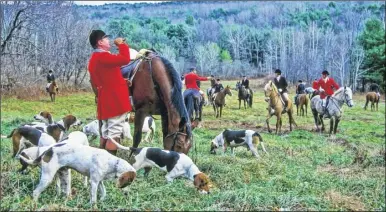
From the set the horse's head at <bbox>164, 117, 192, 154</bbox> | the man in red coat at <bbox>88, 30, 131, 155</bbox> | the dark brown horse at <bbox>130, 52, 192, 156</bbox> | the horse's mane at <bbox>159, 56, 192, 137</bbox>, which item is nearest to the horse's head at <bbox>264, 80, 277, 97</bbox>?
the dark brown horse at <bbox>130, 52, 192, 156</bbox>

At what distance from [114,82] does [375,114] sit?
23652 millimetres

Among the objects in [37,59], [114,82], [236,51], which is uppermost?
[114,82]

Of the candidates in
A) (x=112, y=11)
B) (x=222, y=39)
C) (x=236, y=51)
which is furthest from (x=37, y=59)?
(x=112, y=11)

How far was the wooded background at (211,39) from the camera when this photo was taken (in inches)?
1113

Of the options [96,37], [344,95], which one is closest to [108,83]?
[96,37]

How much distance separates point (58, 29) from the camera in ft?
120

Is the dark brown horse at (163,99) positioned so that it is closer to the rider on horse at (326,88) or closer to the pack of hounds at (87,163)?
the pack of hounds at (87,163)

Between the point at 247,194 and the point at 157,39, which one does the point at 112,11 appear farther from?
the point at 247,194

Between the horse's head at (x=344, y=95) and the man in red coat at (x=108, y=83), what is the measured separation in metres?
11.6

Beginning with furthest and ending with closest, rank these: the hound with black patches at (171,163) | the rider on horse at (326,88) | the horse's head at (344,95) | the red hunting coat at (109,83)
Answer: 1. the rider on horse at (326,88)
2. the horse's head at (344,95)
3. the red hunting coat at (109,83)
4. the hound with black patches at (171,163)

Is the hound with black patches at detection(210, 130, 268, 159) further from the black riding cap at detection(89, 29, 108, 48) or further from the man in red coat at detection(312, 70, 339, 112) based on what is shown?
the man in red coat at detection(312, 70, 339, 112)

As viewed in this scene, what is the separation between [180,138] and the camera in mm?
7805

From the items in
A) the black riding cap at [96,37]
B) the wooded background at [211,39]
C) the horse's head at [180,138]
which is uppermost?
the black riding cap at [96,37]

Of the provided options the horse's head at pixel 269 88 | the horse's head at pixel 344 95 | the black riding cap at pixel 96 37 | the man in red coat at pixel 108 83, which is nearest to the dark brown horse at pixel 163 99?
the man in red coat at pixel 108 83
